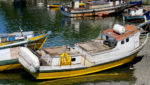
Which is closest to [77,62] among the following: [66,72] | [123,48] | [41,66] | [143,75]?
[66,72]

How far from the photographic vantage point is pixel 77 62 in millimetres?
19906

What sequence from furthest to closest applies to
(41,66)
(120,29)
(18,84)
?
(120,29) → (18,84) → (41,66)

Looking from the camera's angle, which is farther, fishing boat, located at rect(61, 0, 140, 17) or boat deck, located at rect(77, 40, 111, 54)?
fishing boat, located at rect(61, 0, 140, 17)

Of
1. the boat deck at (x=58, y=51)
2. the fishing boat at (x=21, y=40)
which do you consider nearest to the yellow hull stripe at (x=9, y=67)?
the fishing boat at (x=21, y=40)

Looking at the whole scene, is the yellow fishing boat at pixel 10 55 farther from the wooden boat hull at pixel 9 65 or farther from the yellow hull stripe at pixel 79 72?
the yellow hull stripe at pixel 79 72

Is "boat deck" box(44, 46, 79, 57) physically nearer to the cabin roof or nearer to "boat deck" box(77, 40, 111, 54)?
"boat deck" box(77, 40, 111, 54)

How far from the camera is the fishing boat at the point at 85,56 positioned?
18875mm

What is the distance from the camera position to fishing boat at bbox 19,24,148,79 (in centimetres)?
1888

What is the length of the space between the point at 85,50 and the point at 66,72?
2964mm

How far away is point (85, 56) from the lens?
20328 millimetres

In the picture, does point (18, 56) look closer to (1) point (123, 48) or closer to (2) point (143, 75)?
(1) point (123, 48)

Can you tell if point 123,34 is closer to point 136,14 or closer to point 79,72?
point 79,72

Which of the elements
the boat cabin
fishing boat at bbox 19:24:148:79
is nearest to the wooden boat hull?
fishing boat at bbox 19:24:148:79

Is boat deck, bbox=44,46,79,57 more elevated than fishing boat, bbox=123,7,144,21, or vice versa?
fishing boat, bbox=123,7,144,21
